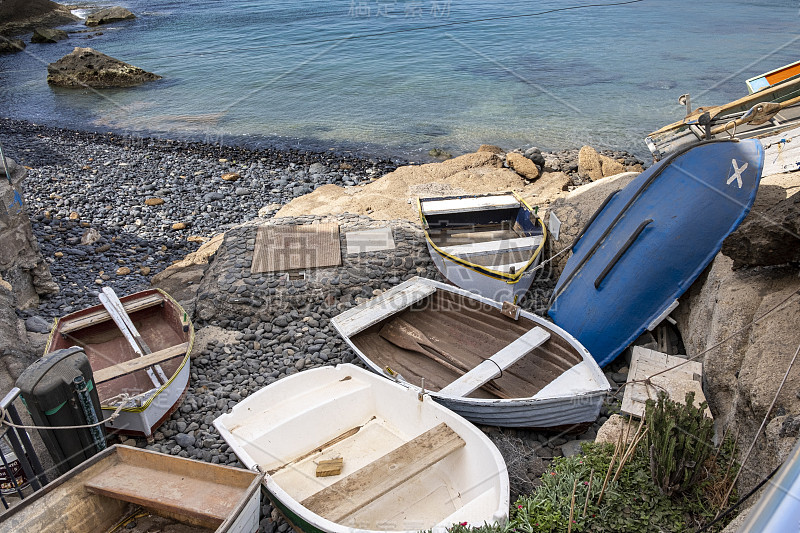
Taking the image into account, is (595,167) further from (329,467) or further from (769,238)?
(329,467)

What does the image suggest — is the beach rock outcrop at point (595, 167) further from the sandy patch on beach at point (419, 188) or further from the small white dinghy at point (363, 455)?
the small white dinghy at point (363, 455)

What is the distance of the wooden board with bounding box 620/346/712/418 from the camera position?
536 cm

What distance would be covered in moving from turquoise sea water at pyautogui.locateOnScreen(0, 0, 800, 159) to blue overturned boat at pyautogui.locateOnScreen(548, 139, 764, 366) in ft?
38.5

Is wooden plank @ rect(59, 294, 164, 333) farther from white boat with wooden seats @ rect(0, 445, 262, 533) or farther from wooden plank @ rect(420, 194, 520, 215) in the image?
wooden plank @ rect(420, 194, 520, 215)

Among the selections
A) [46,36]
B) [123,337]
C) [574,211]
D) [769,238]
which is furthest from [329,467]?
[46,36]

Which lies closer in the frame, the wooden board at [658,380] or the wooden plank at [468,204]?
the wooden board at [658,380]

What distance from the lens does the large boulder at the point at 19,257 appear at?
8516mm

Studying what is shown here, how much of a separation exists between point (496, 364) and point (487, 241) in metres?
3.69

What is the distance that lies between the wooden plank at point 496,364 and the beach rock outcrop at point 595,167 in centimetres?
874

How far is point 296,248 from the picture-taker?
928 cm

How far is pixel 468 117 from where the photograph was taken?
22.0 metres

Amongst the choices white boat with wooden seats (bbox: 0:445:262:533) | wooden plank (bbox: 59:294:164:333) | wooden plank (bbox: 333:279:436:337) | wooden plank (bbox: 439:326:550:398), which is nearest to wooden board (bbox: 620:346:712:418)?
wooden plank (bbox: 439:326:550:398)

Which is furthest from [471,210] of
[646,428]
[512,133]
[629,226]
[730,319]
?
[512,133]

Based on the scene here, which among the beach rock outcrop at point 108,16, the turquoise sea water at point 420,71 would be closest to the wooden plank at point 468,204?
the turquoise sea water at point 420,71
